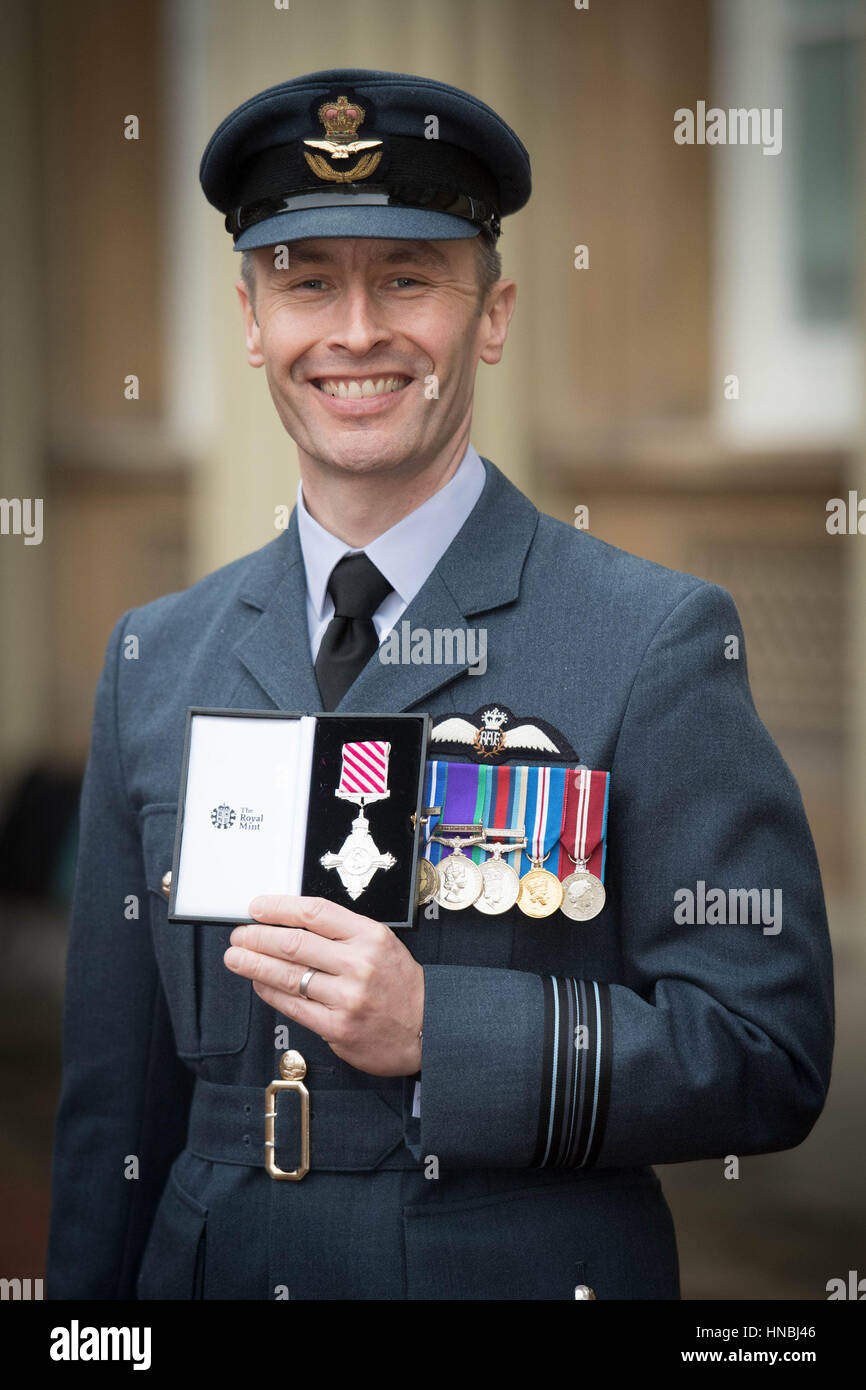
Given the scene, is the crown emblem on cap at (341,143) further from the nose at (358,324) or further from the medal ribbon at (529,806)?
the medal ribbon at (529,806)

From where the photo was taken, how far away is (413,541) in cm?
180

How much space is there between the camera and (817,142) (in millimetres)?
5379

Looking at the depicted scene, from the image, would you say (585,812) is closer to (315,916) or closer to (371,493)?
(315,916)

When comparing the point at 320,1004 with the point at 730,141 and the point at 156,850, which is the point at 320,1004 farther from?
the point at 730,141

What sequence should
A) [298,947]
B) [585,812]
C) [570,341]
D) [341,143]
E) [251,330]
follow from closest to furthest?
[298,947], [585,812], [341,143], [251,330], [570,341]

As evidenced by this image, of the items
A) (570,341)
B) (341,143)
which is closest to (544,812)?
(341,143)

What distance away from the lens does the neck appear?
1.77 m

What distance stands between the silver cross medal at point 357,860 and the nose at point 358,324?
54 centimetres

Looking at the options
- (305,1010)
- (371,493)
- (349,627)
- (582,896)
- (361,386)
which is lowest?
(305,1010)

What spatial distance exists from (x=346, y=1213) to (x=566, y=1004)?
35cm

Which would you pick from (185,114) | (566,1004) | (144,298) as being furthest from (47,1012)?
(566,1004)

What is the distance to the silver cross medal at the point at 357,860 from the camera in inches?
60.0

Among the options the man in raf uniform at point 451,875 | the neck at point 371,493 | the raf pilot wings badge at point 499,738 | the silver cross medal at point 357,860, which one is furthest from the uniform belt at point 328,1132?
the neck at point 371,493

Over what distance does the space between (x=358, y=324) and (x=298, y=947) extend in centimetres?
69
